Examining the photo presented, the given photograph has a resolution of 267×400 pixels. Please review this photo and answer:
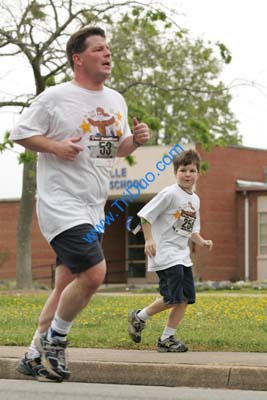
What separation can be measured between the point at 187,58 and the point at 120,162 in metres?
15.8

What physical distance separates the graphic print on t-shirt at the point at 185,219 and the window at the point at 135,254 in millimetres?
30299

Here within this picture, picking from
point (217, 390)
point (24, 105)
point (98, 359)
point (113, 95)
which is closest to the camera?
point (113, 95)

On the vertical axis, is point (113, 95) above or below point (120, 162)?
below

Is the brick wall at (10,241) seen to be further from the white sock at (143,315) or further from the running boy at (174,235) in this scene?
the running boy at (174,235)

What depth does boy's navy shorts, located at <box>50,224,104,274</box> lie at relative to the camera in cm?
630

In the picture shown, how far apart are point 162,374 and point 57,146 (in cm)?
256

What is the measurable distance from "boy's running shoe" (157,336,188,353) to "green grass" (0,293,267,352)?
0.91ft

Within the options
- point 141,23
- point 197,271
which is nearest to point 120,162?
point 197,271

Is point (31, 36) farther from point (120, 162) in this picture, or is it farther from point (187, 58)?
point (187, 58)

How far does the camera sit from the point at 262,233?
36812 millimetres

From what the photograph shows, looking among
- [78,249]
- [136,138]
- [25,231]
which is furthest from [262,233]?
[78,249]

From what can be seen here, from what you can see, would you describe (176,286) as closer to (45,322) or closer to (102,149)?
(45,322)

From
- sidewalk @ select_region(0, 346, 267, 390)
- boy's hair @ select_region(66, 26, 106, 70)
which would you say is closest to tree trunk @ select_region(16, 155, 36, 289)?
sidewalk @ select_region(0, 346, 267, 390)

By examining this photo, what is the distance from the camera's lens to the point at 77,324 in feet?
39.5
